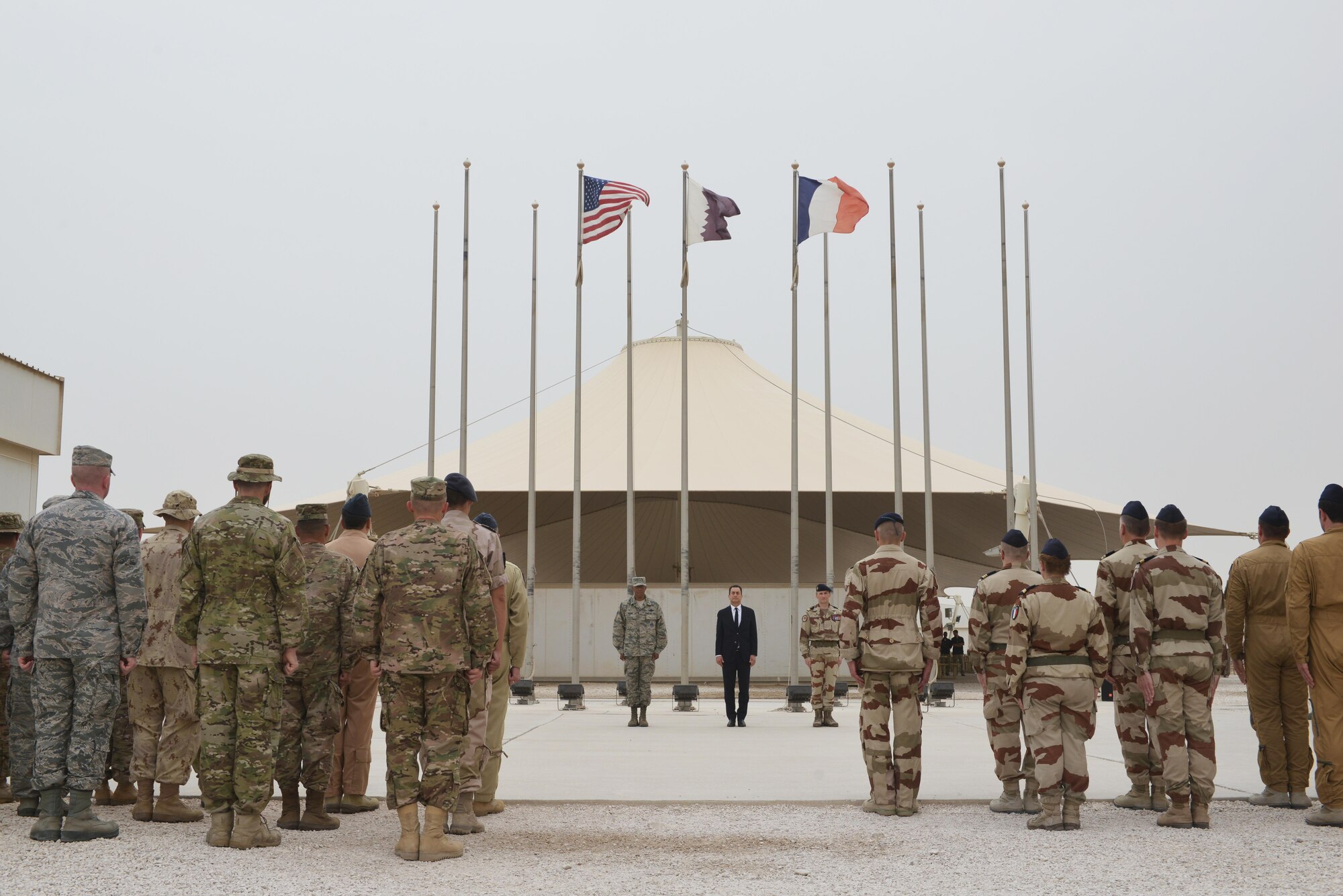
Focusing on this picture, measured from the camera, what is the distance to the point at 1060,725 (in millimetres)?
6590

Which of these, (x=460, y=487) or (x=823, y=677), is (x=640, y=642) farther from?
(x=460, y=487)

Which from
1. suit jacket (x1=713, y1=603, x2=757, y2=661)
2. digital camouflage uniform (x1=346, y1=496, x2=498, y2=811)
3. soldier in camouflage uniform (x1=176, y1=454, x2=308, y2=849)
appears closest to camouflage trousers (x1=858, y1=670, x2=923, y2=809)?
digital camouflage uniform (x1=346, y1=496, x2=498, y2=811)

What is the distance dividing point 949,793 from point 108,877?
4763mm

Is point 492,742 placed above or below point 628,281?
below

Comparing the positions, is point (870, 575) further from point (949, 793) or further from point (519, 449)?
point (519, 449)

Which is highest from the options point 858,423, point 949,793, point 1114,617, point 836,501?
point 858,423

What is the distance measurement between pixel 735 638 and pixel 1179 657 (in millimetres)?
7542

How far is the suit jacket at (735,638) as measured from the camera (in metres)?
13.9

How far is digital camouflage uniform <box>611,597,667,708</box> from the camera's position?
13.9 m

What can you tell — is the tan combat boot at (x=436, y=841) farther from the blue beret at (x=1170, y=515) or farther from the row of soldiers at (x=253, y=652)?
the blue beret at (x=1170, y=515)

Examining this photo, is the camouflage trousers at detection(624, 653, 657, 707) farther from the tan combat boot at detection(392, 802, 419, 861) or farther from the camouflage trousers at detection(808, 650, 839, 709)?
the tan combat boot at detection(392, 802, 419, 861)

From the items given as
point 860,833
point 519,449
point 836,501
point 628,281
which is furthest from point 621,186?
point 860,833

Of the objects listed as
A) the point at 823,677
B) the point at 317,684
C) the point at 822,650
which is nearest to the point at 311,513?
the point at 317,684

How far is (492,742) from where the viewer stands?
699 cm
